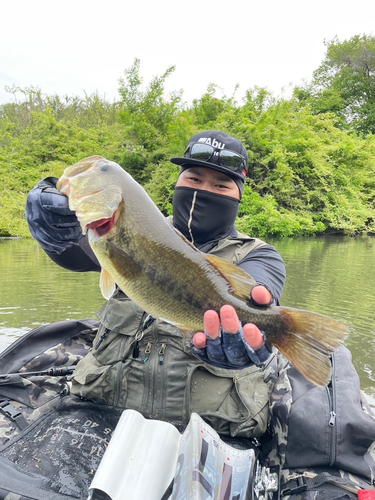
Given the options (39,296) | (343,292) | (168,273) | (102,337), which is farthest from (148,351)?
(343,292)

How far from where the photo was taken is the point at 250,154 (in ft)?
78.2

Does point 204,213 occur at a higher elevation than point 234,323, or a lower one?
higher

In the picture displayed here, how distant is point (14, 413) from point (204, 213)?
1.96m

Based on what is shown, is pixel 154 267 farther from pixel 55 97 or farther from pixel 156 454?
pixel 55 97

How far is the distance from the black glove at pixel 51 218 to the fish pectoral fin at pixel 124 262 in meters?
0.53

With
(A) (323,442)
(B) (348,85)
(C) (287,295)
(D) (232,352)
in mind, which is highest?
(B) (348,85)

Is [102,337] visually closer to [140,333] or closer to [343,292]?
[140,333]

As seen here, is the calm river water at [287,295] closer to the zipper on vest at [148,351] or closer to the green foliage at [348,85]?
the zipper on vest at [148,351]

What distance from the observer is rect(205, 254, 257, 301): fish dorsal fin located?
80.0 inches

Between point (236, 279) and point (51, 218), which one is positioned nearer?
point (236, 279)

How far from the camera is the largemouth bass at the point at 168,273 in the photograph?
193cm

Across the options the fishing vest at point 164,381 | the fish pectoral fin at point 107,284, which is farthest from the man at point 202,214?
the fishing vest at point 164,381

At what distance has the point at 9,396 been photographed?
291 cm

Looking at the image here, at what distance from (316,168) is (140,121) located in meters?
11.8
